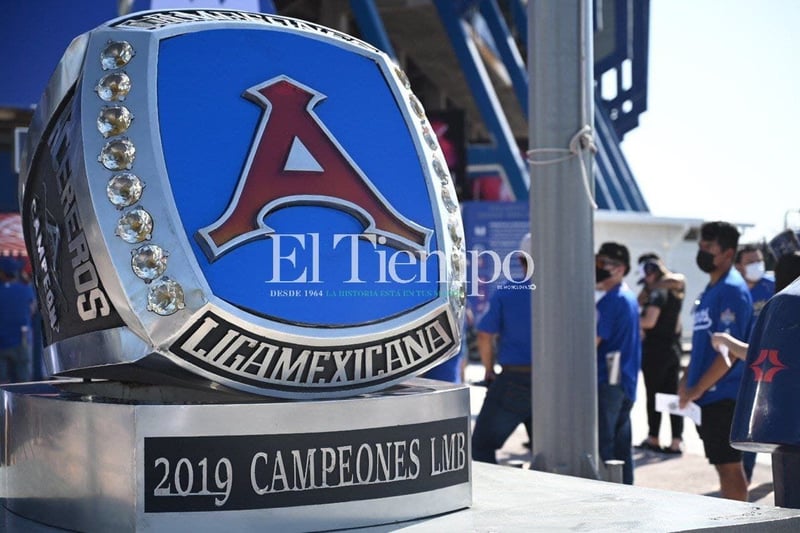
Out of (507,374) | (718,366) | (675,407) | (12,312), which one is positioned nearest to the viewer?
(718,366)

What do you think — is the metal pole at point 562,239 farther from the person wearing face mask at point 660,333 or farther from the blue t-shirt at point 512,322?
the person wearing face mask at point 660,333

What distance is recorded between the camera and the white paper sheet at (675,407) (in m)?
6.25

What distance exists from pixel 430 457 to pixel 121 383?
0.84 meters

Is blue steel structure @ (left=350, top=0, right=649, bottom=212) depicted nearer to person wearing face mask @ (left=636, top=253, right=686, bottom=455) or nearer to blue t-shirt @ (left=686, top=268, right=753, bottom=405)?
person wearing face mask @ (left=636, top=253, right=686, bottom=455)

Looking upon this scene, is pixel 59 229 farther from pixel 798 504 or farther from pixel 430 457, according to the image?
pixel 798 504

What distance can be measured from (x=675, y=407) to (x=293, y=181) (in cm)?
425

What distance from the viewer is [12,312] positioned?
11.0 m

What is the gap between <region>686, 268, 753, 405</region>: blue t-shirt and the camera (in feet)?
20.6

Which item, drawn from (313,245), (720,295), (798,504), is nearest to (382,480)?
(313,245)

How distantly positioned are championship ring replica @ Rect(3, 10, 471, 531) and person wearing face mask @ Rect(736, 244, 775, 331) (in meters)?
6.13

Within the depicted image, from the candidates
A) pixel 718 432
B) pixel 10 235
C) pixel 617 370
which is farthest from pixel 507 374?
pixel 10 235

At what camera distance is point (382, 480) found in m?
2.73

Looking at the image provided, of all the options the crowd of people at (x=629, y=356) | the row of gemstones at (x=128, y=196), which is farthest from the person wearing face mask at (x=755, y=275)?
the row of gemstones at (x=128, y=196)

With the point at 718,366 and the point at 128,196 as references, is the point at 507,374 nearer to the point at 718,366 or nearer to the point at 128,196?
the point at 718,366
